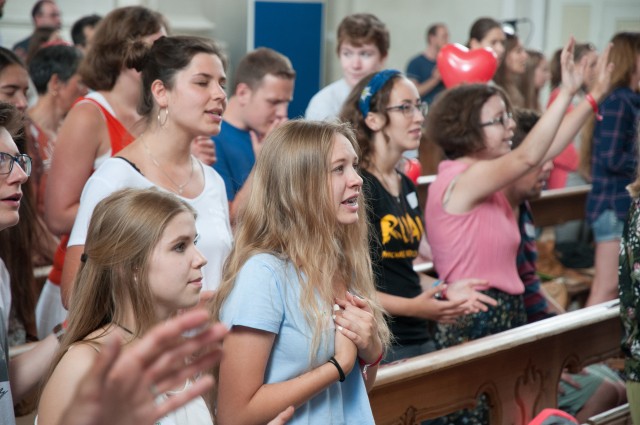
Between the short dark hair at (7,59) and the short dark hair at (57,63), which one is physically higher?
the short dark hair at (7,59)

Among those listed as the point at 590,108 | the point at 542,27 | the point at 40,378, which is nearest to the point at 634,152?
the point at 590,108

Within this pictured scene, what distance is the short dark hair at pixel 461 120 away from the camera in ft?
10.4

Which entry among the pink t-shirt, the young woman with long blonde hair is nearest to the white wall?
the pink t-shirt

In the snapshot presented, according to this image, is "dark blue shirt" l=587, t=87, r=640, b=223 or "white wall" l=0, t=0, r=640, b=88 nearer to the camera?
"dark blue shirt" l=587, t=87, r=640, b=223

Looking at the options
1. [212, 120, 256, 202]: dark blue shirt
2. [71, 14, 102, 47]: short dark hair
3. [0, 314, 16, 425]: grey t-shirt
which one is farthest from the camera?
[71, 14, 102, 47]: short dark hair

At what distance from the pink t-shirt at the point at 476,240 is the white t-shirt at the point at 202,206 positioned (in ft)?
2.83

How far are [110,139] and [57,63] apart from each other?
1.56 meters

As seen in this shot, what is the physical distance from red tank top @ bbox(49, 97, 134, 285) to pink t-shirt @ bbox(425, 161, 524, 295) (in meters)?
1.11

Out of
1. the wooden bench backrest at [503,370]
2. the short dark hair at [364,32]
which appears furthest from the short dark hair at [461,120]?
the short dark hair at [364,32]

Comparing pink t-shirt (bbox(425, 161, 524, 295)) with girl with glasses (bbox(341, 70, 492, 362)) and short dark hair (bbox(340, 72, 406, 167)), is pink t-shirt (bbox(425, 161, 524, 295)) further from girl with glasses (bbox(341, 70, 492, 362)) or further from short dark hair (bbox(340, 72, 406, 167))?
short dark hair (bbox(340, 72, 406, 167))

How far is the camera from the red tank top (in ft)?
9.07

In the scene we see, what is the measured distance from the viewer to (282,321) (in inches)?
76.0

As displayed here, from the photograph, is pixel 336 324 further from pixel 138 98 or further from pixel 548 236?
pixel 548 236

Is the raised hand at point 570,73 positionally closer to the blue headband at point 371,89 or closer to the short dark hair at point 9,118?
the blue headband at point 371,89
